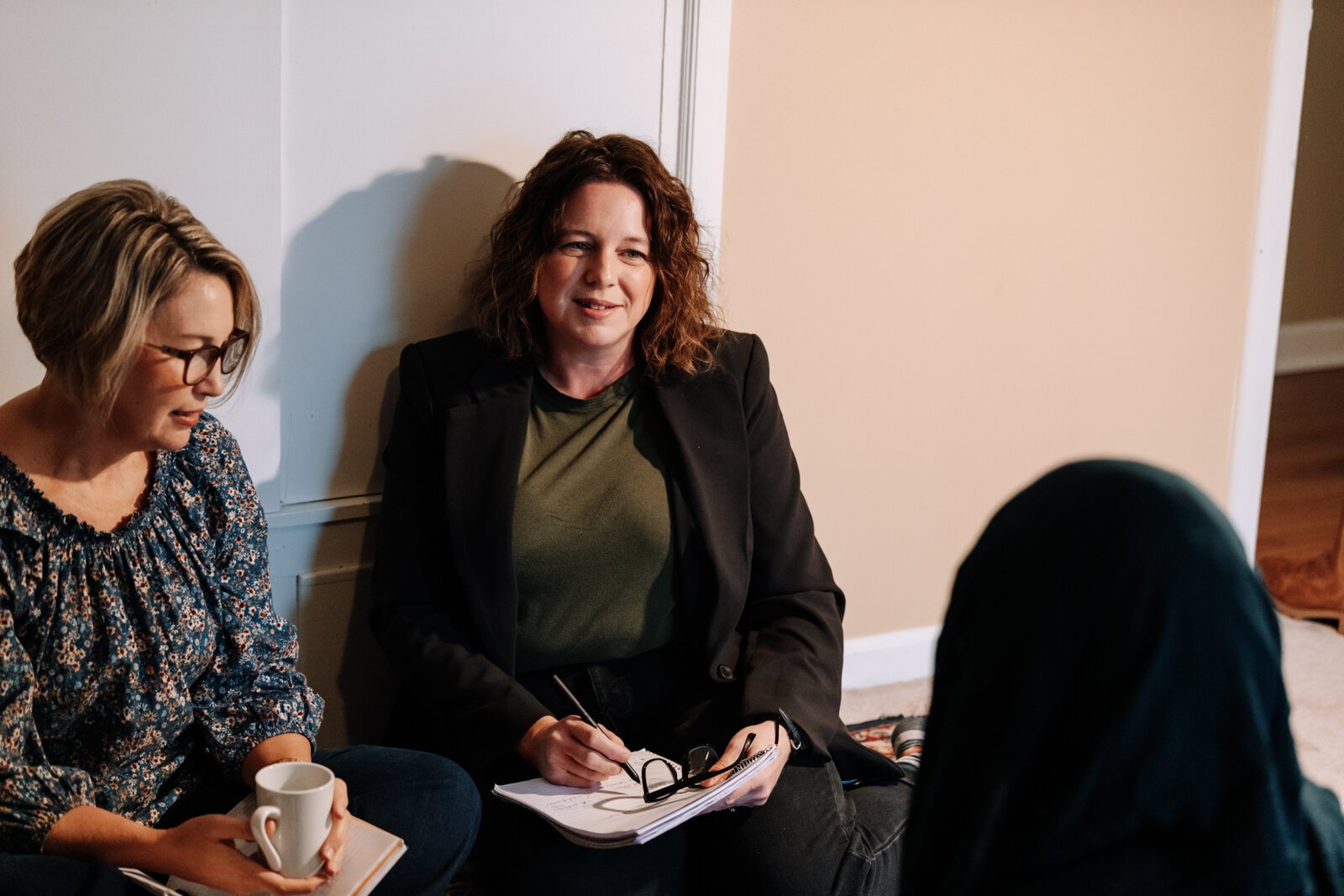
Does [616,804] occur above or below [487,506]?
below

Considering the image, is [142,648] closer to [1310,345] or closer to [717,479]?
[717,479]

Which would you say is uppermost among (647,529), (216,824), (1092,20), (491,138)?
(1092,20)

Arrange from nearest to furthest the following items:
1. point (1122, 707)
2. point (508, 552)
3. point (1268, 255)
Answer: point (1122, 707) → point (508, 552) → point (1268, 255)

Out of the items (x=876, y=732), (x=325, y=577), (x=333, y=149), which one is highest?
(x=333, y=149)

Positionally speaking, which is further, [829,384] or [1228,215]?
[1228,215]

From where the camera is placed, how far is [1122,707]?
81 cm

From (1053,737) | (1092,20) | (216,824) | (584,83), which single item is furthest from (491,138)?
(1053,737)

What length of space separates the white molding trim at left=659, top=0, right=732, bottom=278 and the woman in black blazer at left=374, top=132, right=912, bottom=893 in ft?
0.85

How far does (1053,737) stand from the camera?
839 mm

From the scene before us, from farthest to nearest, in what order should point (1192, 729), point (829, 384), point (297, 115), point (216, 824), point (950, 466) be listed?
point (950, 466) < point (829, 384) < point (297, 115) < point (216, 824) < point (1192, 729)

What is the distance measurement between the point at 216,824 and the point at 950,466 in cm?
170

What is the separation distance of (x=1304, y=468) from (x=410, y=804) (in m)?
3.68

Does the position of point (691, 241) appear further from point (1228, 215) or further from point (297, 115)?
point (1228, 215)

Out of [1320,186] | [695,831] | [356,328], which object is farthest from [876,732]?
[1320,186]
